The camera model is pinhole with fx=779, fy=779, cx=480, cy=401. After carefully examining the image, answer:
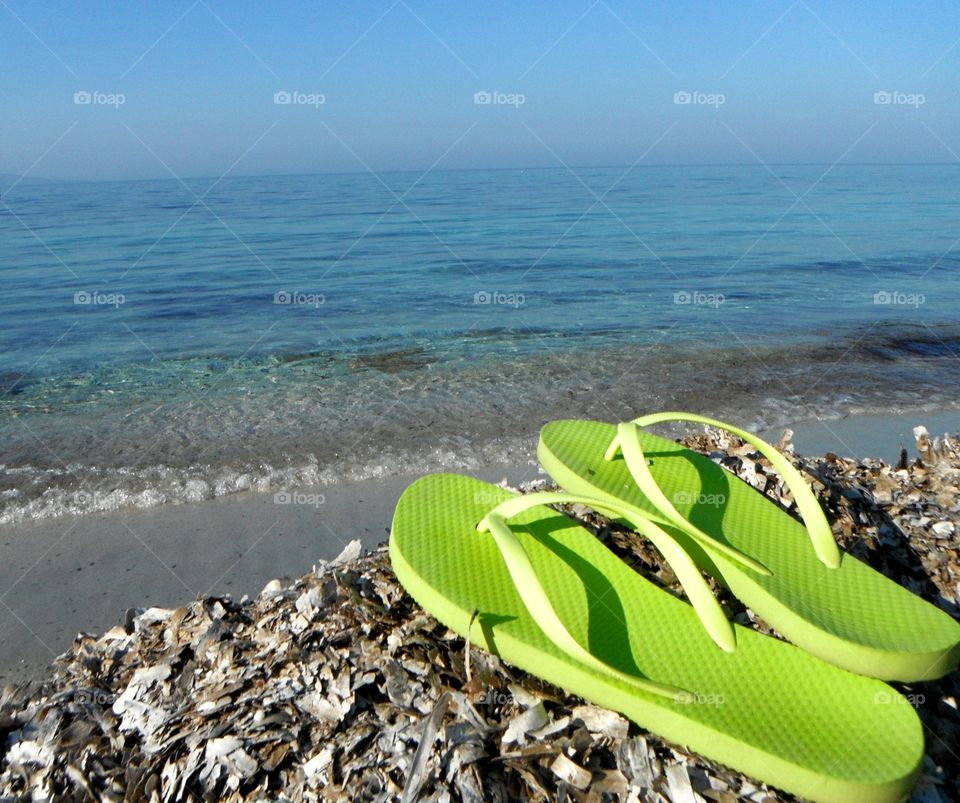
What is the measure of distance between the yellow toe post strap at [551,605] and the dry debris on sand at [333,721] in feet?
0.41

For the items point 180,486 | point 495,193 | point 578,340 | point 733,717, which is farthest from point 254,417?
point 495,193

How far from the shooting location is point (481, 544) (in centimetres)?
239

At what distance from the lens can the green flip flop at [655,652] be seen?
1.72 m

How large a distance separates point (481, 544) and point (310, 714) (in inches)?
29.1

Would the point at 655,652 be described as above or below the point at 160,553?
above

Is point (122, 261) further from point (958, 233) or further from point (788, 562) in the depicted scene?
point (958, 233)
